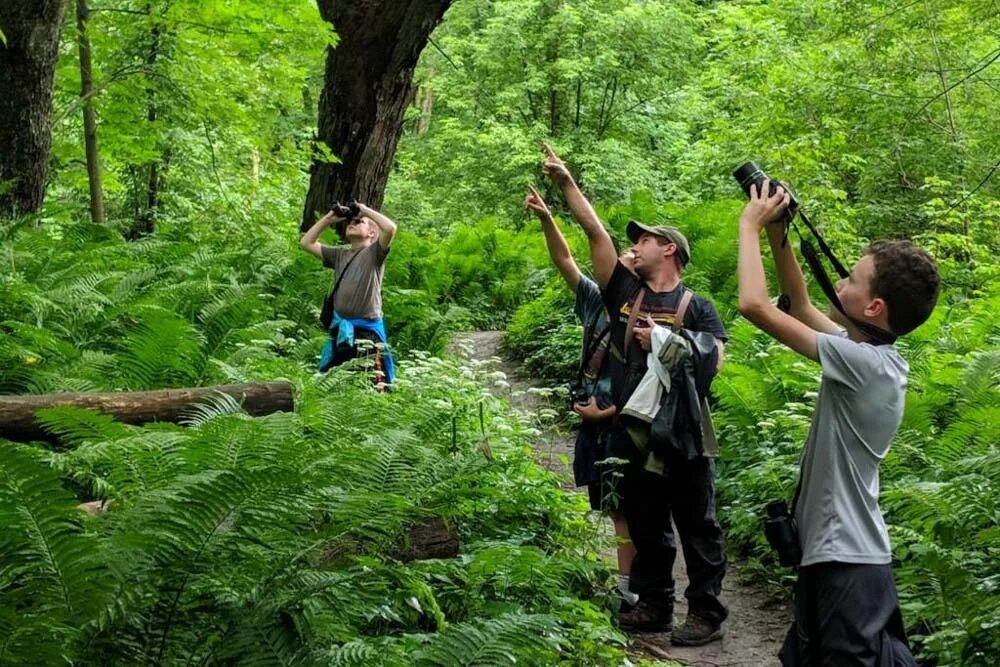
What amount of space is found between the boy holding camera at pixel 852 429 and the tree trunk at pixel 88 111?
990cm

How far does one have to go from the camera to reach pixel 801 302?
12.4 ft

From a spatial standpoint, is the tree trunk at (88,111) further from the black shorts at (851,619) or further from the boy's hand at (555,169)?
the black shorts at (851,619)

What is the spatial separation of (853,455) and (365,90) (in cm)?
822

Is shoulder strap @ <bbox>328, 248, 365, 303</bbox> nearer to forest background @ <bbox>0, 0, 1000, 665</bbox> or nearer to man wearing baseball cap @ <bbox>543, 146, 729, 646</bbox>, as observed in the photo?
forest background @ <bbox>0, 0, 1000, 665</bbox>

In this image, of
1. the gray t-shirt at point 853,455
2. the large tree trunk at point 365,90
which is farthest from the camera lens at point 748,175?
the large tree trunk at point 365,90

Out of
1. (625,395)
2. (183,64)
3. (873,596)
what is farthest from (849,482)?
(183,64)

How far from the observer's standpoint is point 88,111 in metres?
12.2

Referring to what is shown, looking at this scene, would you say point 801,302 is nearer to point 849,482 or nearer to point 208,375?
point 849,482

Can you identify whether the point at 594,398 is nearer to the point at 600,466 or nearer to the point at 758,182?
the point at 600,466

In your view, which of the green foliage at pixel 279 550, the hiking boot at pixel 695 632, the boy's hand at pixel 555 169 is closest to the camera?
the green foliage at pixel 279 550

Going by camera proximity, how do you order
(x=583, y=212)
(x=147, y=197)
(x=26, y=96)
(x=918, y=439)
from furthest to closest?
(x=147, y=197)
(x=26, y=96)
(x=918, y=439)
(x=583, y=212)

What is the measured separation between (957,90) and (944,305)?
715 centimetres

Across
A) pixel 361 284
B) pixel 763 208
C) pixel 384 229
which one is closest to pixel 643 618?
pixel 763 208

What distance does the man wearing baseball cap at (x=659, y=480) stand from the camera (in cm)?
556
